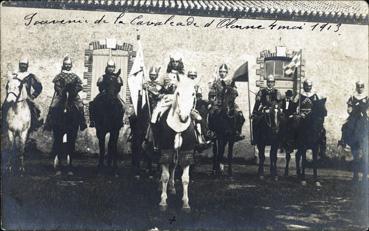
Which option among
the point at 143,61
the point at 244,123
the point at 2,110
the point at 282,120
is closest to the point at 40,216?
the point at 2,110

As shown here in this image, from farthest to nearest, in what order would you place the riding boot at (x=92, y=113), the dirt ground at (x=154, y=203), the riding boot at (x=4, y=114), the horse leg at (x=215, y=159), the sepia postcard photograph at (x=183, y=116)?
1. the horse leg at (x=215, y=159)
2. the riding boot at (x=92, y=113)
3. the riding boot at (x=4, y=114)
4. the sepia postcard photograph at (x=183, y=116)
5. the dirt ground at (x=154, y=203)

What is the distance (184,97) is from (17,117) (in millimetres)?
2929

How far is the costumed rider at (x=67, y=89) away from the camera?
716 cm

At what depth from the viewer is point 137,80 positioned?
7.18 m

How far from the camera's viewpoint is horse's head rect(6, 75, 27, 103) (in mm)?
7078

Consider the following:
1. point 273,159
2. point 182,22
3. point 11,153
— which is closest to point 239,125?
point 273,159

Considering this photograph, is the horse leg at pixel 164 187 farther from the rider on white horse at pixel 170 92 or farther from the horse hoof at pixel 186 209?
the rider on white horse at pixel 170 92

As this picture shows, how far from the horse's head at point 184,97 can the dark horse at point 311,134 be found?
2014mm

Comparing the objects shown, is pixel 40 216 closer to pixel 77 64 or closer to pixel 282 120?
pixel 77 64

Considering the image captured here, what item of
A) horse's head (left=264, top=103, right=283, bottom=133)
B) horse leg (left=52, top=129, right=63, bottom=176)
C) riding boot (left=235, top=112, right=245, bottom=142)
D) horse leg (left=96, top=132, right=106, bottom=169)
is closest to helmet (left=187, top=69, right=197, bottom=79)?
riding boot (left=235, top=112, right=245, bottom=142)

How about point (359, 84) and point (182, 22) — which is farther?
point (359, 84)

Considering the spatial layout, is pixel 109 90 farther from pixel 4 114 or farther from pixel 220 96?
pixel 220 96

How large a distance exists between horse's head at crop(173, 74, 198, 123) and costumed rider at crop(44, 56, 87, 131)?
66.1 inches

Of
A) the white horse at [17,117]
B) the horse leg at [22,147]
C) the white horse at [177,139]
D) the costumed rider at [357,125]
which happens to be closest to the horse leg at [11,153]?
the white horse at [17,117]
